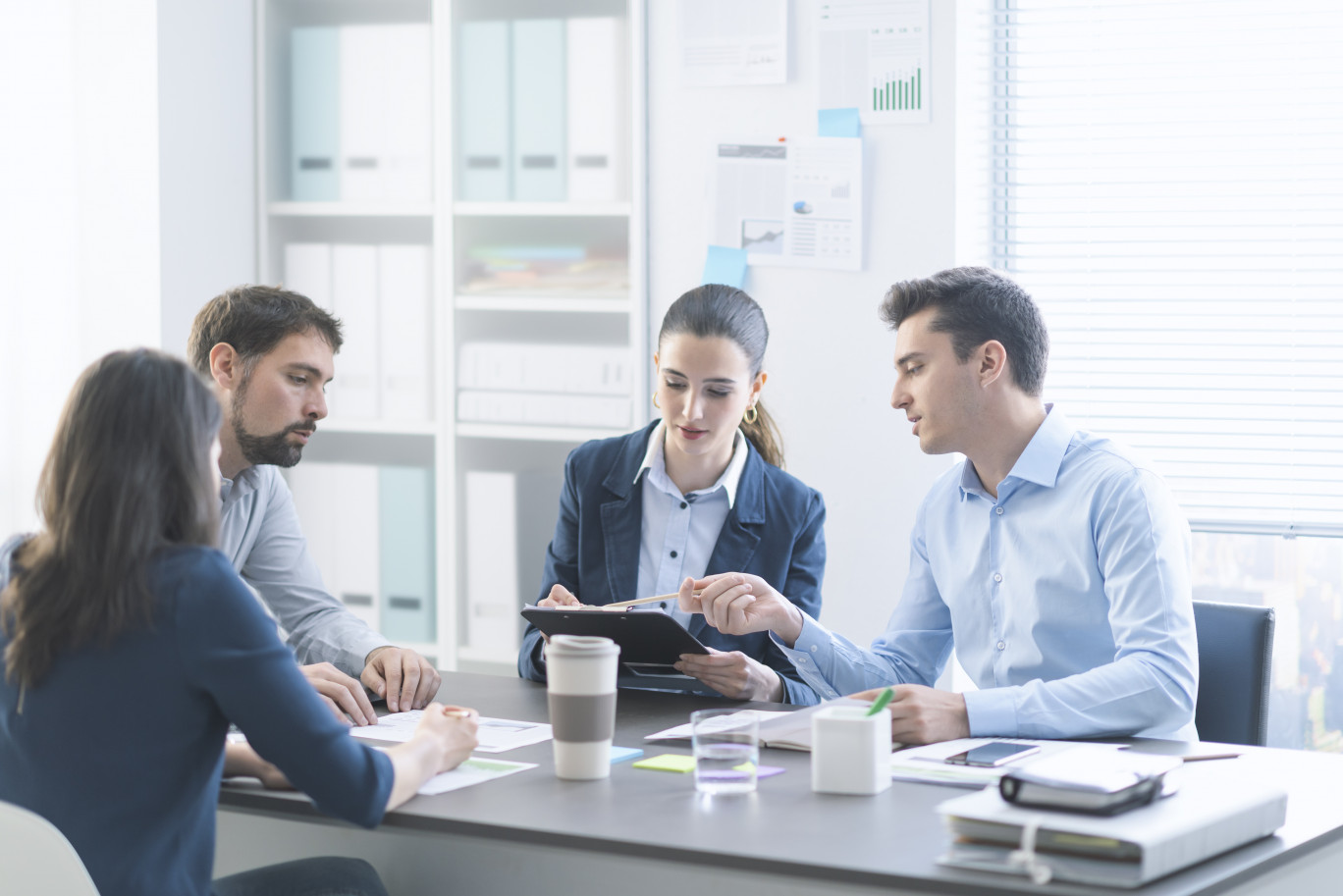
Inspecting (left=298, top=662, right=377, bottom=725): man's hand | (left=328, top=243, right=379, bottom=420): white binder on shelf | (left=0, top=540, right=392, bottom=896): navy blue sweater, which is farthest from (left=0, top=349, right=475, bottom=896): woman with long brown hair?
(left=328, top=243, right=379, bottom=420): white binder on shelf

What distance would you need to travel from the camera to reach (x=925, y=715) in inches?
62.5

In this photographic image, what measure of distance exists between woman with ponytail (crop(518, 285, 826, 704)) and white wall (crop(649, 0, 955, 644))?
2.01 feet

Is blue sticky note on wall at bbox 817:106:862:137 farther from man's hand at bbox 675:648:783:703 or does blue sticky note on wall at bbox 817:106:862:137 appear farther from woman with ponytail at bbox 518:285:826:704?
man's hand at bbox 675:648:783:703

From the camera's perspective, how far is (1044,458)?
6.51 feet

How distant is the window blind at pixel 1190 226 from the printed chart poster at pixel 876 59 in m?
0.14

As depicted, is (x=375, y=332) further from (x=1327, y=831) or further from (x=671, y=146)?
(x=1327, y=831)

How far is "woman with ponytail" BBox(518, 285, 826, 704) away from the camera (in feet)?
7.44

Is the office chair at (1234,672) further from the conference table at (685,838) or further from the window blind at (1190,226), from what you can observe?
the window blind at (1190,226)

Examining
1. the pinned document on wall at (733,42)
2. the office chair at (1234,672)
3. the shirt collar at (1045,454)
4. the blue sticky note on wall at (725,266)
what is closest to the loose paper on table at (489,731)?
the shirt collar at (1045,454)

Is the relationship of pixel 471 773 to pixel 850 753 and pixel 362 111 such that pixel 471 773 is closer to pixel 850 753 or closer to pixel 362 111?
pixel 850 753

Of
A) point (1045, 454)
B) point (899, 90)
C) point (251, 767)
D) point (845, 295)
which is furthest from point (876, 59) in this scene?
point (251, 767)

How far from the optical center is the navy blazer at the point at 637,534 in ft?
7.40

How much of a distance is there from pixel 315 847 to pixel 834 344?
5.58 feet

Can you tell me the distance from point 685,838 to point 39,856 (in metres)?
0.57
